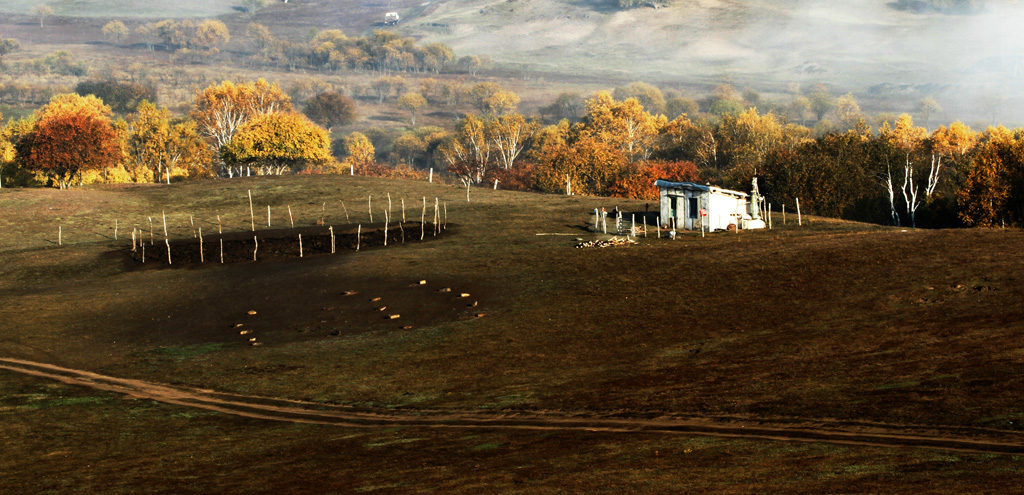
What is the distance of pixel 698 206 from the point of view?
86500 millimetres

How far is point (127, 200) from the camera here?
109 meters

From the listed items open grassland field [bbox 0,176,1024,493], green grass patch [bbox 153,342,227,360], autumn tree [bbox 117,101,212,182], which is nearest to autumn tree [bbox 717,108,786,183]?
open grassland field [bbox 0,176,1024,493]

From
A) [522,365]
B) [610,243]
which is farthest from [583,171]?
[522,365]

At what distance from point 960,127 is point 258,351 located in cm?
14121

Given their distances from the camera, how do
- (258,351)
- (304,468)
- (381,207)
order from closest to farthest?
1. (304,468)
2. (258,351)
3. (381,207)

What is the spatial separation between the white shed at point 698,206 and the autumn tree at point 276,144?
7971cm

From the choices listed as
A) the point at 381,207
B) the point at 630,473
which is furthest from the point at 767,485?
the point at 381,207

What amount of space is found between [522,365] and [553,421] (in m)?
9.64

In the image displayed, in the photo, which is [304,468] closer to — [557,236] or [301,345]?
[301,345]

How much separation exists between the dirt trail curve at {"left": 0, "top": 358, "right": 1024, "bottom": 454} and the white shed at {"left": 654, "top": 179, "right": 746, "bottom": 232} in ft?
165

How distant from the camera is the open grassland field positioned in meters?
30.8

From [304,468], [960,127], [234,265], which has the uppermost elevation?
[960,127]

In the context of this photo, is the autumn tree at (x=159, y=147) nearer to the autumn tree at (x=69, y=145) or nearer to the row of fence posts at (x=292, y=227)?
the autumn tree at (x=69, y=145)

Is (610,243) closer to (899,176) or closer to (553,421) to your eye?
(553,421)
